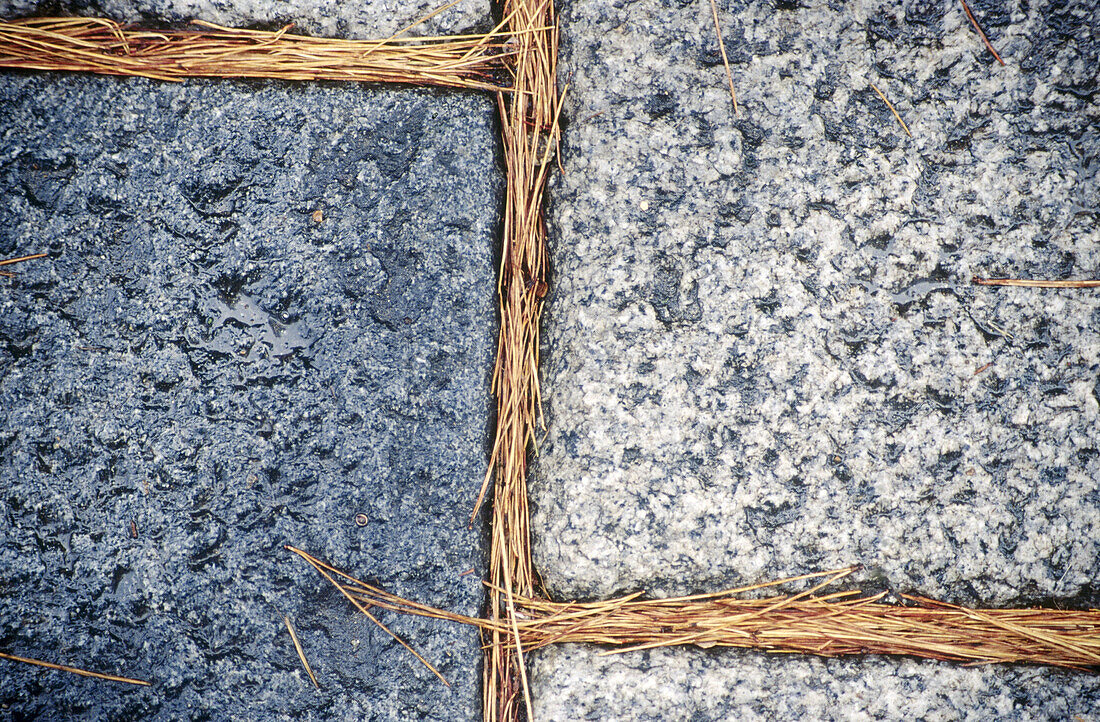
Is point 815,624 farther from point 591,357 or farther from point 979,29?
point 979,29

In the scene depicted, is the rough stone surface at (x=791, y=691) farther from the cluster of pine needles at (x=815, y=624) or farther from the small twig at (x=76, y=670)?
the small twig at (x=76, y=670)

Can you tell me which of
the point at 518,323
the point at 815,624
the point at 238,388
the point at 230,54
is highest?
the point at 230,54

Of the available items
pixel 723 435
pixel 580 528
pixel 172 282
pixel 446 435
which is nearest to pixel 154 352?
pixel 172 282

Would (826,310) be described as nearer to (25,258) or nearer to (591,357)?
(591,357)

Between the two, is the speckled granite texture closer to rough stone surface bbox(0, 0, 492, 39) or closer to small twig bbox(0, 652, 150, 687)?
rough stone surface bbox(0, 0, 492, 39)

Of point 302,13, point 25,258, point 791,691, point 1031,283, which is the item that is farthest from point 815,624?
point 25,258

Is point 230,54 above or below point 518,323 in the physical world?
above

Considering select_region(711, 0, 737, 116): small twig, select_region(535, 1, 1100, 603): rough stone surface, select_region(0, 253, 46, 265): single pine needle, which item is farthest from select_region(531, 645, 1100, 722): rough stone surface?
select_region(0, 253, 46, 265): single pine needle
